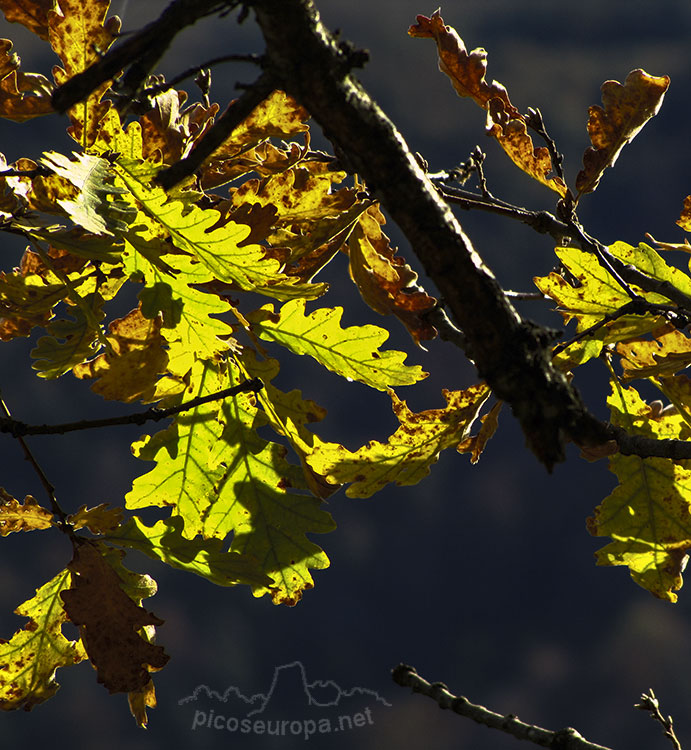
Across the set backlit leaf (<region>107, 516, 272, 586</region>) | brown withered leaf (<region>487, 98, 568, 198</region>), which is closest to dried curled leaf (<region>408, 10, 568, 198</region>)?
brown withered leaf (<region>487, 98, 568, 198</region>)

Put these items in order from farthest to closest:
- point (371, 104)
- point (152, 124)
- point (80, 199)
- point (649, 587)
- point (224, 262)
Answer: point (649, 587), point (152, 124), point (224, 262), point (80, 199), point (371, 104)

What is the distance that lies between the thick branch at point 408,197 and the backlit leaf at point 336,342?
0.43 m

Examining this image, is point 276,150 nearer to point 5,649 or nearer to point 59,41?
point 59,41

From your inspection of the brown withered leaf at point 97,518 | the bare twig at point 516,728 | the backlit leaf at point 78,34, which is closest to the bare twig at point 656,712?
the bare twig at point 516,728

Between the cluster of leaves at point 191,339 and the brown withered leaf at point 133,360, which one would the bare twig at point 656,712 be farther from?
the brown withered leaf at point 133,360

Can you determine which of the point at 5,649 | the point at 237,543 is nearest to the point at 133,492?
the point at 237,543

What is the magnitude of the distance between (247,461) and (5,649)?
1.62 feet

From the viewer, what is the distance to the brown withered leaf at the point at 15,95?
1053mm

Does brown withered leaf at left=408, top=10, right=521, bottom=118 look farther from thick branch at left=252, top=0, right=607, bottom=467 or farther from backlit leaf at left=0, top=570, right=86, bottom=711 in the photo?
backlit leaf at left=0, top=570, right=86, bottom=711

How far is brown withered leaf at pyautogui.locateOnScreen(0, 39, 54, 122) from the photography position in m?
1.05

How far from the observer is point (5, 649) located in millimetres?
1211

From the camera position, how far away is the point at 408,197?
2.22 feet

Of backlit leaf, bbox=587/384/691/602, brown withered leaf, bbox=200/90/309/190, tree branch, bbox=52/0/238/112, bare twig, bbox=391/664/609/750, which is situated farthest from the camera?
backlit leaf, bbox=587/384/691/602

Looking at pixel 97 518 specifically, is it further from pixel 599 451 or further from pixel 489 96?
pixel 489 96
